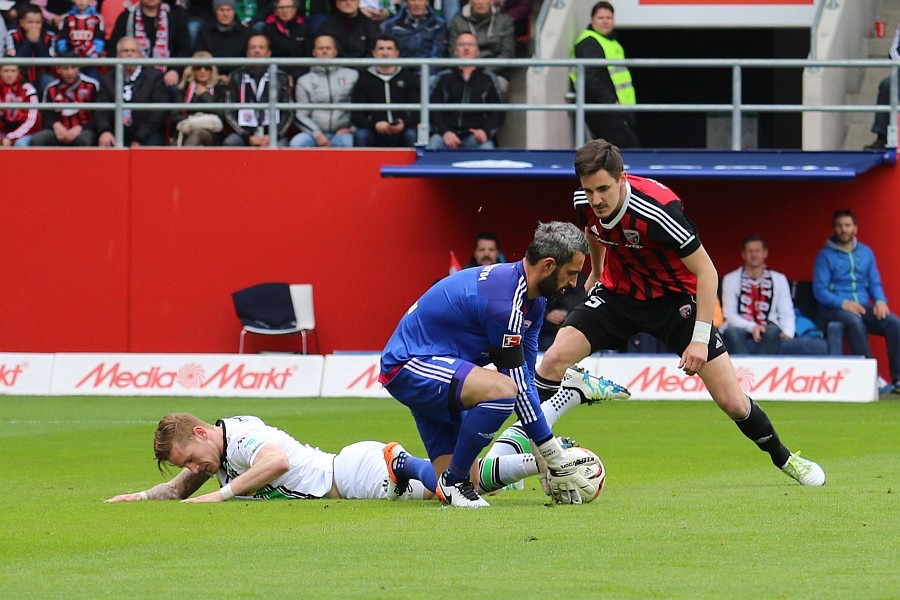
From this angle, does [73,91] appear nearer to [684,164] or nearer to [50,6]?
[50,6]

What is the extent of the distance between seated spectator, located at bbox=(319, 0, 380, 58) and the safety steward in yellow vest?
2.66 metres

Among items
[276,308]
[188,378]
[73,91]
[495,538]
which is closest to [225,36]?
[73,91]

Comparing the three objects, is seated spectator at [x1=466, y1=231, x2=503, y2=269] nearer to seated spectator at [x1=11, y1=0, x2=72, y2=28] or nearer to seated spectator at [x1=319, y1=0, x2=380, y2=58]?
seated spectator at [x1=319, y1=0, x2=380, y2=58]

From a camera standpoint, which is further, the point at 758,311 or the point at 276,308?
the point at 276,308

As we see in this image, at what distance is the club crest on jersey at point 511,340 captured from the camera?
8.11 metres

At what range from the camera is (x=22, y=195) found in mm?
20062

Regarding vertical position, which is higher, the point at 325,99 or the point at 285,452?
the point at 325,99

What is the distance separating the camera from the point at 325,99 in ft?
63.2

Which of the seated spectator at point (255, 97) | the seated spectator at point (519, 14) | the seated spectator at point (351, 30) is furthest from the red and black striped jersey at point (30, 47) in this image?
the seated spectator at point (519, 14)

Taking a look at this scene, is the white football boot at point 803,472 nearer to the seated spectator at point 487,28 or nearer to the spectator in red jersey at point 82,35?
the seated spectator at point 487,28

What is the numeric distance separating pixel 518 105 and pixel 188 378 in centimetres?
502

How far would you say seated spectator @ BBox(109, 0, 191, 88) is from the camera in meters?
20.3

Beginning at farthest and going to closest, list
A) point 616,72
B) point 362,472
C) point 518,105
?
point 616,72, point 518,105, point 362,472

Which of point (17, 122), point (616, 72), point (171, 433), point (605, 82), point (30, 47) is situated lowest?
point (171, 433)
